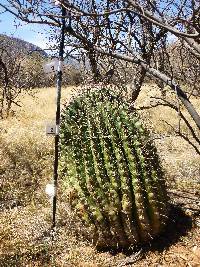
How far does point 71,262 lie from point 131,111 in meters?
1.34

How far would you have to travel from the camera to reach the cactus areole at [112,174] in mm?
3744

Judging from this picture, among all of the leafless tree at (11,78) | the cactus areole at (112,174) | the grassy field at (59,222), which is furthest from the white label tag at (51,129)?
the leafless tree at (11,78)

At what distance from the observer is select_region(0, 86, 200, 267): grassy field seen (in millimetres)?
3916

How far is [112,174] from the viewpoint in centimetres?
373

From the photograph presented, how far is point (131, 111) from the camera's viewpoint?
4.05 metres

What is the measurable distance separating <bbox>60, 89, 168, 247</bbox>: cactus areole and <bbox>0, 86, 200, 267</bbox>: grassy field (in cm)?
17

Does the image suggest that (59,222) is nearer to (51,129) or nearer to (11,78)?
(51,129)

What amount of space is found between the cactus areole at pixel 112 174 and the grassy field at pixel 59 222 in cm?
17

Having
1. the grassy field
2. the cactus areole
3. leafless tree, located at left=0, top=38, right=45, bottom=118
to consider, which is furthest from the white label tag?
leafless tree, located at left=0, top=38, right=45, bottom=118

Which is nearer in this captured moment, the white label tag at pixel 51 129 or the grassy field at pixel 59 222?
the grassy field at pixel 59 222

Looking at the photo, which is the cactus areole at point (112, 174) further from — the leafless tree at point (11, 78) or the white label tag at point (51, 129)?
the leafless tree at point (11, 78)

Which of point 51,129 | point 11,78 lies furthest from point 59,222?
point 11,78

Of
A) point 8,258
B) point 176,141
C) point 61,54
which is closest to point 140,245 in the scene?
point 8,258

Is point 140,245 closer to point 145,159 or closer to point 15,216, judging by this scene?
point 145,159
